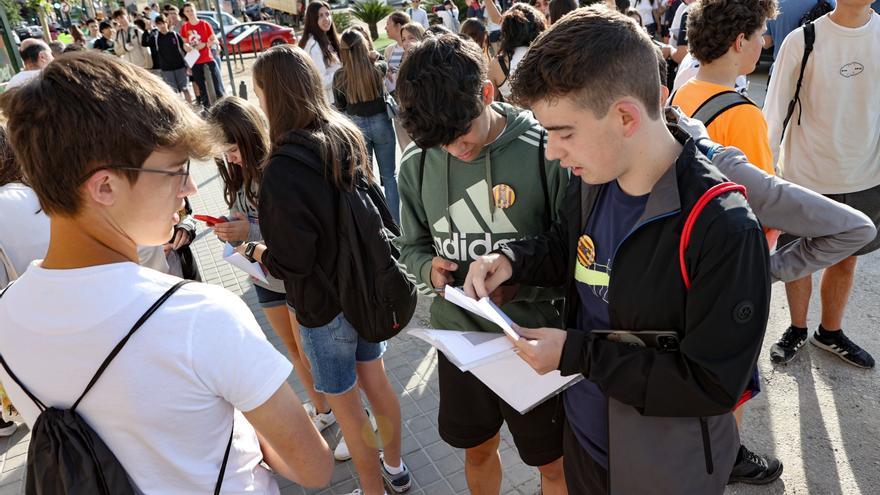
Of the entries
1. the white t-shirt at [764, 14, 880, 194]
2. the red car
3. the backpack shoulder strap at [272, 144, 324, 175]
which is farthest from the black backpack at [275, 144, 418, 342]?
the red car

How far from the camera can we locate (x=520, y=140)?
2070mm

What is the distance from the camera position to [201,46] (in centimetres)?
1236

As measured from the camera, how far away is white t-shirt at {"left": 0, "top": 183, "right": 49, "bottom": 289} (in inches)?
103

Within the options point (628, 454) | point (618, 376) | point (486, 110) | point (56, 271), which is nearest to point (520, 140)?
point (486, 110)

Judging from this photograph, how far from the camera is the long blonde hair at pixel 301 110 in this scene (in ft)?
7.90

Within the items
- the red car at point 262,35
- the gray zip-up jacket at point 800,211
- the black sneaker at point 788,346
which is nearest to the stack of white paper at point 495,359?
the gray zip-up jacket at point 800,211

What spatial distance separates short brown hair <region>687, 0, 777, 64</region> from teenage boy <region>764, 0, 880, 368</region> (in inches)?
34.6

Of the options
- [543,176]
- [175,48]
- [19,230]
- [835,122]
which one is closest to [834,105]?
[835,122]

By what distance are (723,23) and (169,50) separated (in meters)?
13.2

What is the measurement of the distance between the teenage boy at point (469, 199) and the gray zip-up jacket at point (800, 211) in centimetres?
52

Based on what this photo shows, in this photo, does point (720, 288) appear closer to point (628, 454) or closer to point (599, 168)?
point (599, 168)

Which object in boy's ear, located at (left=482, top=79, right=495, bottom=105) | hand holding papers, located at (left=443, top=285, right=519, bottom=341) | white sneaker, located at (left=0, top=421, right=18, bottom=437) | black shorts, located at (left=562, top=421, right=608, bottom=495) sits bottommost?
white sneaker, located at (left=0, top=421, right=18, bottom=437)

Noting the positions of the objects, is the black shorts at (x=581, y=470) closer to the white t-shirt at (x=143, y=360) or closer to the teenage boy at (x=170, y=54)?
the white t-shirt at (x=143, y=360)

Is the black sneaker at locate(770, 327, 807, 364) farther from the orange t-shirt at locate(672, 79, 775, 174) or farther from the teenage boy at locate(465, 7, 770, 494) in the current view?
the teenage boy at locate(465, 7, 770, 494)
